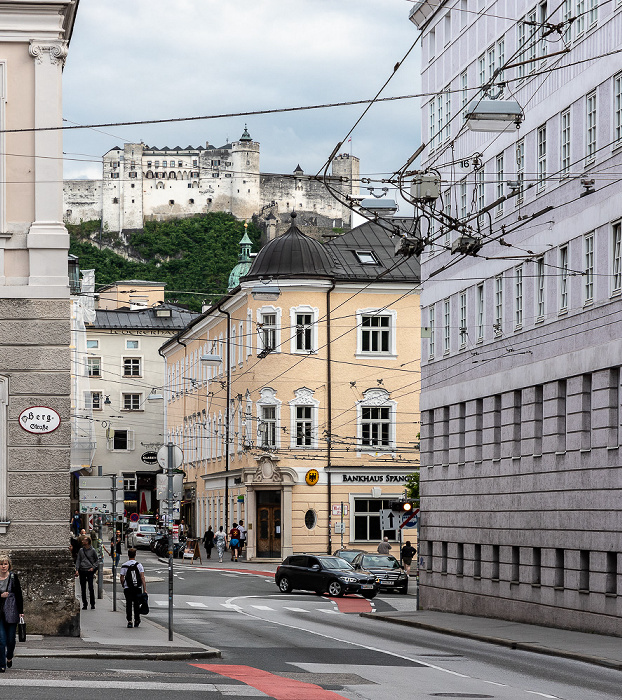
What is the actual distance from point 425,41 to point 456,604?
53.2ft

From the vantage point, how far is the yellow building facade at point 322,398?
64.5 metres

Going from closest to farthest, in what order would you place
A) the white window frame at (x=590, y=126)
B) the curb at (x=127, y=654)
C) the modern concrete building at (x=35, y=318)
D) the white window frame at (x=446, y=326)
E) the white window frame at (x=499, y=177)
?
the curb at (x=127, y=654), the modern concrete building at (x=35, y=318), the white window frame at (x=590, y=126), the white window frame at (x=499, y=177), the white window frame at (x=446, y=326)

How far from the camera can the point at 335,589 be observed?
44.7 metres

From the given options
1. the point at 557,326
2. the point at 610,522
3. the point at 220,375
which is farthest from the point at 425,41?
the point at 220,375

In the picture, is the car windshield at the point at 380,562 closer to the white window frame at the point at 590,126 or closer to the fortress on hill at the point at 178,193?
the white window frame at the point at 590,126

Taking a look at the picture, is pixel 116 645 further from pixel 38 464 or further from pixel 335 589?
pixel 335 589

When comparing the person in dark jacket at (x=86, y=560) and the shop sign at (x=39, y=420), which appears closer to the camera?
the shop sign at (x=39, y=420)

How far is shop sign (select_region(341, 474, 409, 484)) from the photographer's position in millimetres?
64875

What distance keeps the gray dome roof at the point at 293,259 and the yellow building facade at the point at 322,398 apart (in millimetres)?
47

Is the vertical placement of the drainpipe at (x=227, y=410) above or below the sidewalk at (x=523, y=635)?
above

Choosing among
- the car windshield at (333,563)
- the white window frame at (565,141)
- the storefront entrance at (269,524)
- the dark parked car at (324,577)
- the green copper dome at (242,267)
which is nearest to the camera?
the white window frame at (565,141)

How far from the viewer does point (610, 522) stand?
2791 centimetres

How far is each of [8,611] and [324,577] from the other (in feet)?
89.6

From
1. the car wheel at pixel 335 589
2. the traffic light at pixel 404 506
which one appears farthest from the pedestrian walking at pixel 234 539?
the traffic light at pixel 404 506
